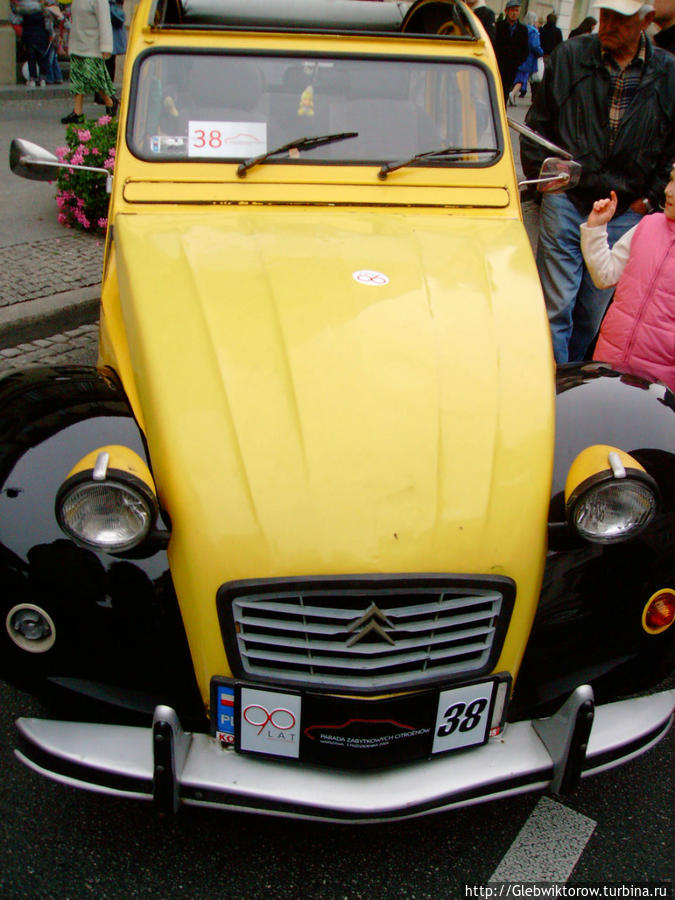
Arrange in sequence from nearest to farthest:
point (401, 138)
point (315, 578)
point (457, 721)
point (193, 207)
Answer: point (315, 578)
point (457, 721)
point (193, 207)
point (401, 138)

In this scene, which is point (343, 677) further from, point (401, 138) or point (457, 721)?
point (401, 138)

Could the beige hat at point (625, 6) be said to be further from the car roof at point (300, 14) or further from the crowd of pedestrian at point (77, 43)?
the crowd of pedestrian at point (77, 43)

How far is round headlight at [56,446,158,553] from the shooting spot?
2041 millimetres

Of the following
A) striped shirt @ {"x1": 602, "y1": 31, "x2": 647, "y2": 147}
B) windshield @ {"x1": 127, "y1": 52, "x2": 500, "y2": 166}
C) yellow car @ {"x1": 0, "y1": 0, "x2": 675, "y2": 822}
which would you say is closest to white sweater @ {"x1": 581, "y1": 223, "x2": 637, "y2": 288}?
windshield @ {"x1": 127, "y1": 52, "x2": 500, "y2": 166}

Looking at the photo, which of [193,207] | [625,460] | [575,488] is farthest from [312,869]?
[193,207]

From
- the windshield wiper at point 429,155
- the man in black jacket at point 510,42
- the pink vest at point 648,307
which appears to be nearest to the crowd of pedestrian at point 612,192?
the pink vest at point 648,307

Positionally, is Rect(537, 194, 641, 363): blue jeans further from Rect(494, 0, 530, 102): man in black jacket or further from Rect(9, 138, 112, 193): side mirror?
Rect(494, 0, 530, 102): man in black jacket

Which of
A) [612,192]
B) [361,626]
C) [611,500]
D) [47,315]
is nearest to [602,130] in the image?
[612,192]

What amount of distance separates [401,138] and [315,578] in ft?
7.04

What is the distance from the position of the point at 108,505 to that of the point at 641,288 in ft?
8.06

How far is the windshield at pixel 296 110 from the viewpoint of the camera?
11.0ft

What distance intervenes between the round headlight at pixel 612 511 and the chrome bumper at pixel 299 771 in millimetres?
406

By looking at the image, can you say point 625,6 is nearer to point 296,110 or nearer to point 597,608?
point 296,110

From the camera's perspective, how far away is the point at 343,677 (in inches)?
82.9
